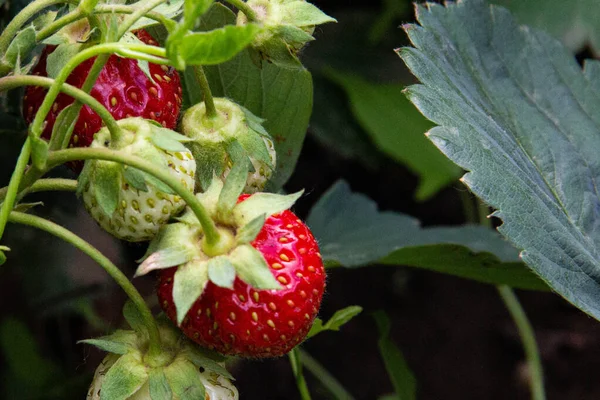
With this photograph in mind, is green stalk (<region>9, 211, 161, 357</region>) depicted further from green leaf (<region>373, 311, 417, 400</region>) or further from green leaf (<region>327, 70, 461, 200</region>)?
green leaf (<region>327, 70, 461, 200</region>)

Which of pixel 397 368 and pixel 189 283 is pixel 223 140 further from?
pixel 397 368

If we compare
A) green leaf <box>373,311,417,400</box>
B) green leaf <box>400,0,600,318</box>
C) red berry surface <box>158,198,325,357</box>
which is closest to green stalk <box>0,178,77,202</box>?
red berry surface <box>158,198,325,357</box>

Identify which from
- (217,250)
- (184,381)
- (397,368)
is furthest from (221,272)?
(397,368)

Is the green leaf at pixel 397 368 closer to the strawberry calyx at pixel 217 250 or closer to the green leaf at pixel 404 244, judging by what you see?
the green leaf at pixel 404 244

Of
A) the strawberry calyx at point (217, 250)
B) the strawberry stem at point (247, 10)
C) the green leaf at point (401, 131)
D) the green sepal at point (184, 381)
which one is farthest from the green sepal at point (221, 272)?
the green leaf at point (401, 131)

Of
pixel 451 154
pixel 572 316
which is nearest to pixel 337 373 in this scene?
pixel 572 316

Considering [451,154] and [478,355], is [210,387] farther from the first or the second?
[478,355]
